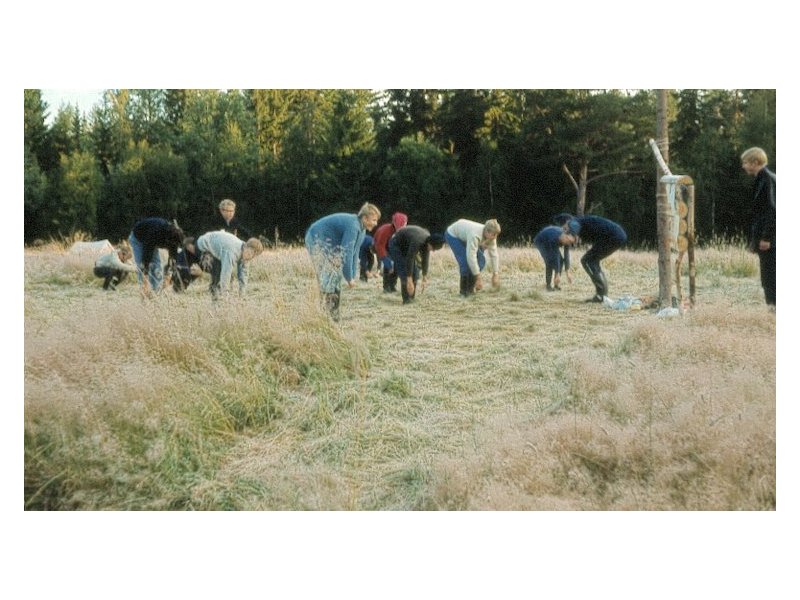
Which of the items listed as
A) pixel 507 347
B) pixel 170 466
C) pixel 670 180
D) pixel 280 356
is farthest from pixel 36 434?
pixel 670 180

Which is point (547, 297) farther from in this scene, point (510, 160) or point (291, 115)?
point (291, 115)

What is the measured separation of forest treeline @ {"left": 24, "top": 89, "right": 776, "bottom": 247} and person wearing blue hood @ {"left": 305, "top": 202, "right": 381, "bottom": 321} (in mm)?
78

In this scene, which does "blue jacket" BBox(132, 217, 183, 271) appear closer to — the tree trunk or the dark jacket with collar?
the tree trunk

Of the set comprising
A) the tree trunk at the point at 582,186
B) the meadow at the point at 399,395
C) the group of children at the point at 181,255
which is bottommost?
the meadow at the point at 399,395

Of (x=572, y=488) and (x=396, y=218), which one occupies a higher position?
(x=396, y=218)

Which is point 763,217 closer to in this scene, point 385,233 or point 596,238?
point 596,238

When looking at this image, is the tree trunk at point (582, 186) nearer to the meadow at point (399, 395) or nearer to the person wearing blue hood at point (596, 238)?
the person wearing blue hood at point (596, 238)

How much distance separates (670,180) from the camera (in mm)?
4996

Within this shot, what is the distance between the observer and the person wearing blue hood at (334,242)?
16.7ft

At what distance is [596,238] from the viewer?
5.08 meters

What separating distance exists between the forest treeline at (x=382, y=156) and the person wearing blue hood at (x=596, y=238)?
9 cm

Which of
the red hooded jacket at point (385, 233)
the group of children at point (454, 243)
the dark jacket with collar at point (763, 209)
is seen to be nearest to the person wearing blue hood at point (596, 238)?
the group of children at point (454, 243)

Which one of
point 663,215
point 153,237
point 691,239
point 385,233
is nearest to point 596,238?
point 663,215

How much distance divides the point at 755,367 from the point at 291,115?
3.32 metres
